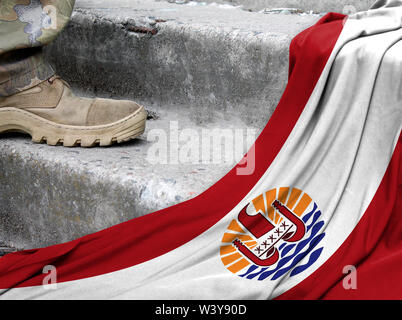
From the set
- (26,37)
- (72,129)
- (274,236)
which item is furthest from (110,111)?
(274,236)

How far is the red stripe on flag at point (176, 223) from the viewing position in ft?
3.37

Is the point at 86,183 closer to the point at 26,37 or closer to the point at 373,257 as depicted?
the point at 26,37

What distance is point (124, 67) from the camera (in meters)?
1.57

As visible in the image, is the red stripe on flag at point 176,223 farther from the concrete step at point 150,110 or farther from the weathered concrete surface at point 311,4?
the weathered concrete surface at point 311,4

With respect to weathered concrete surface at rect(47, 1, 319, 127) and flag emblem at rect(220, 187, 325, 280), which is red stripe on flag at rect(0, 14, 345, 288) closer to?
flag emblem at rect(220, 187, 325, 280)

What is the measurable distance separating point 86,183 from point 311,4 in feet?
4.30

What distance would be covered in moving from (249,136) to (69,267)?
55 centimetres

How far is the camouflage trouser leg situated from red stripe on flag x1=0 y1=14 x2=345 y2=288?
44 cm

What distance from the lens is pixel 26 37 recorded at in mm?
1235

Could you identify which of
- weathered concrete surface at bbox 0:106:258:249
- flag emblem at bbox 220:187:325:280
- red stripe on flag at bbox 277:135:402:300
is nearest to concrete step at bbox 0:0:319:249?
weathered concrete surface at bbox 0:106:258:249

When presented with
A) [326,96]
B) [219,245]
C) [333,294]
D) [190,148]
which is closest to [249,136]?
[190,148]

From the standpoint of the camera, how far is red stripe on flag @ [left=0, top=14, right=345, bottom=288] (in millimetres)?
1026

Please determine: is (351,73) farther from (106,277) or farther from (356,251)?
(106,277)

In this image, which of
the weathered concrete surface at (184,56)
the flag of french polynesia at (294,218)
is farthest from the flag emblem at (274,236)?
the weathered concrete surface at (184,56)
